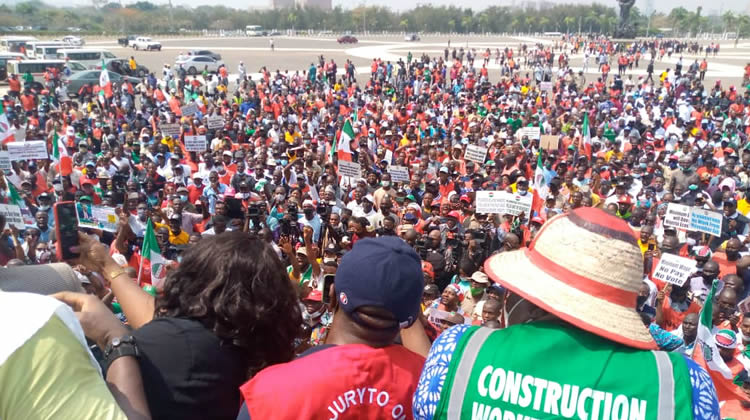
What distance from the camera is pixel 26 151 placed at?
29.7 ft

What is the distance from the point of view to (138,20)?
282 feet

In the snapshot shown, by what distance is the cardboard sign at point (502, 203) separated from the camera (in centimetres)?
722

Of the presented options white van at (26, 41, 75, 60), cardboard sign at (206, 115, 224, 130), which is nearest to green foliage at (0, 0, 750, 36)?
white van at (26, 41, 75, 60)

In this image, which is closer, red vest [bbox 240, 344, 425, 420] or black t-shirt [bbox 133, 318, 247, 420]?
red vest [bbox 240, 344, 425, 420]

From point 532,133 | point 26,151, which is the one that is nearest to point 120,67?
point 26,151

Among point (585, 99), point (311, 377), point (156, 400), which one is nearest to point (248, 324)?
point (156, 400)

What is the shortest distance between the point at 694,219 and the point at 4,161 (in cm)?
985

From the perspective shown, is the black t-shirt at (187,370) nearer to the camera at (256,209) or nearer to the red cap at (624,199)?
the camera at (256,209)

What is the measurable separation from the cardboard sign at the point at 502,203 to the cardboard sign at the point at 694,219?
1688mm

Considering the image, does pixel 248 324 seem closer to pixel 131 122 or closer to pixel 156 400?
pixel 156 400

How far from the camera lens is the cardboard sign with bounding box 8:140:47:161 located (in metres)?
8.96

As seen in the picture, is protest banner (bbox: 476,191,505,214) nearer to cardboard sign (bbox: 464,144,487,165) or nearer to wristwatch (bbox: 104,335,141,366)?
cardboard sign (bbox: 464,144,487,165)

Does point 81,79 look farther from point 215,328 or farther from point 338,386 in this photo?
point 338,386

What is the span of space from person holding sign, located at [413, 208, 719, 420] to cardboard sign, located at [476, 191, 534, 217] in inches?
228
